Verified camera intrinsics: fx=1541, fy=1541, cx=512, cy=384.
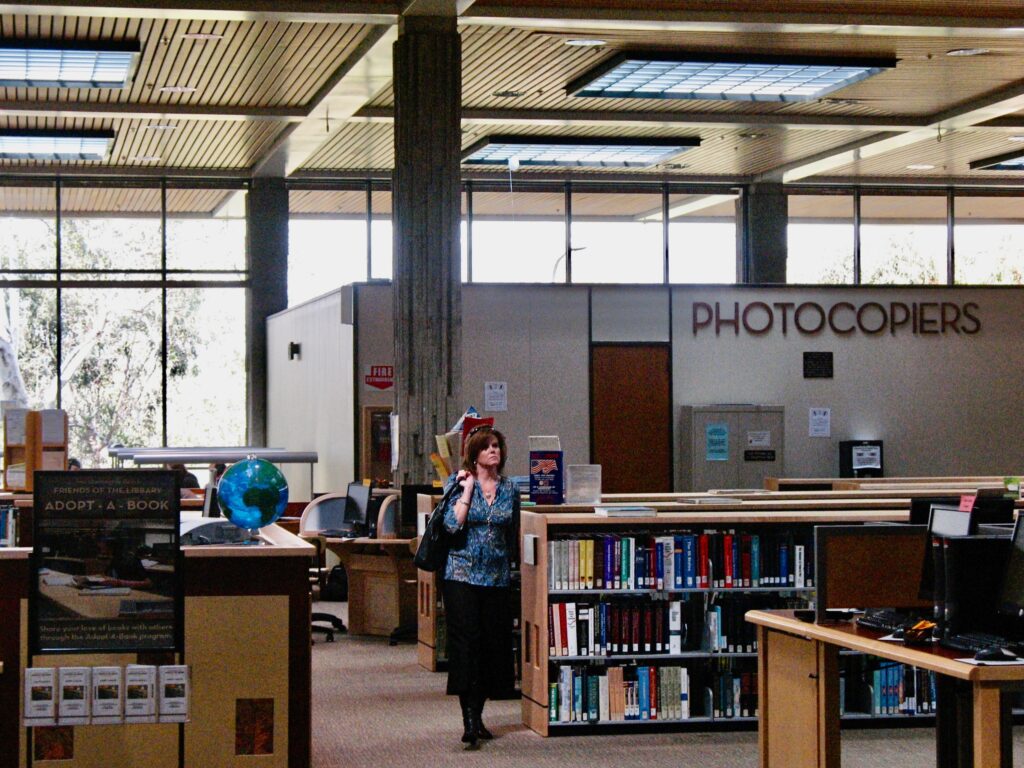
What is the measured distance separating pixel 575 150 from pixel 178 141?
4700 mm

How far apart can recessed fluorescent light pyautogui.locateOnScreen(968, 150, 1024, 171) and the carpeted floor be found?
1250 cm

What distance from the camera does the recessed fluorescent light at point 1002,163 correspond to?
19219mm

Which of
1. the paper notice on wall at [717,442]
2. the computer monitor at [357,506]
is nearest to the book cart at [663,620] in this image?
the computer monitor at [357,506]

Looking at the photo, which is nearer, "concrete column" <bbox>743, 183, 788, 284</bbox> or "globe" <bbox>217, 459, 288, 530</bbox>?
"globe" <bbox>217, 459, 288, 530</bbox>

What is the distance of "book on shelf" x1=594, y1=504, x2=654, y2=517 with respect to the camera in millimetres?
8125

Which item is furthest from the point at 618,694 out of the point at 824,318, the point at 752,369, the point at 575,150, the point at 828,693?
the point at 575,150

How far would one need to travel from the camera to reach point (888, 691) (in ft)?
27.0

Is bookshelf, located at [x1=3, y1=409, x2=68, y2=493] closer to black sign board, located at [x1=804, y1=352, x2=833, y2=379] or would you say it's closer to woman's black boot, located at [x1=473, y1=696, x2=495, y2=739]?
woman's black boot, located at [x1=473, y1=696, x2=495, y2=739]

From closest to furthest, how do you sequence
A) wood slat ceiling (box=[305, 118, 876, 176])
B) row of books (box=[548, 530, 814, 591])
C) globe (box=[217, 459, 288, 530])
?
1. globe (box=[217, 459, 288, 530])
2. row of books (box=[548, 530, 814, 591])
3. wood slat ceiling (box=[305, 118, 876, 176])

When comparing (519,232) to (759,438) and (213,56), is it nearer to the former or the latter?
(759,438)

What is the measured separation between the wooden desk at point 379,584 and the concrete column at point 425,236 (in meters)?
0.74

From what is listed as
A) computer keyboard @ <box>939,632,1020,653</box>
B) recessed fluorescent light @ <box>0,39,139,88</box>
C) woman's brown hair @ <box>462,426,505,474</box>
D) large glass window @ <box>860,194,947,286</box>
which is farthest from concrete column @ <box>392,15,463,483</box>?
large glass window @ <box>860,194,947,286</box>

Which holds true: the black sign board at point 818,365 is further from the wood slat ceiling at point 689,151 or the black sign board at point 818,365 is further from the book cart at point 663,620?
the book cart at point 663,620

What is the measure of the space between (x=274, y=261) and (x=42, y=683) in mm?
15275
